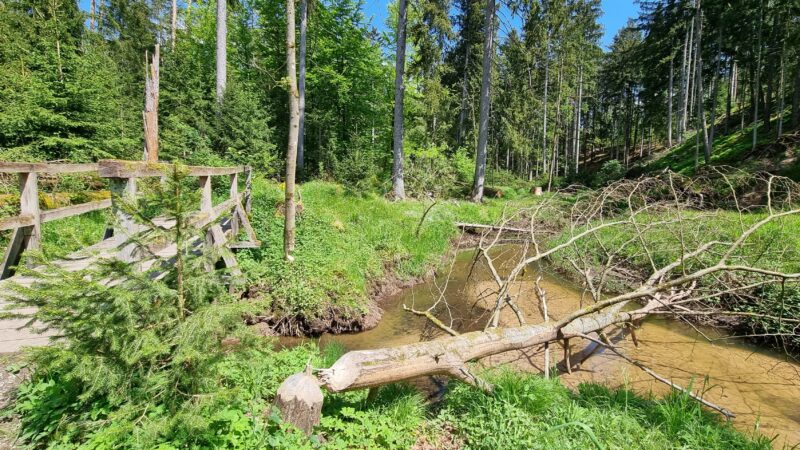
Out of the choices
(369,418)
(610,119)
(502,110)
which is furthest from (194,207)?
(610,119)

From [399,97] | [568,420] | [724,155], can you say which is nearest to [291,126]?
[568,420]

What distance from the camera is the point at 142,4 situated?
23.3 meters

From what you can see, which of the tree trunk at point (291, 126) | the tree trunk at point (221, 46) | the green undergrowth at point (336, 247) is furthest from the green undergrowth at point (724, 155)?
the tree trunk at point (221, 46)

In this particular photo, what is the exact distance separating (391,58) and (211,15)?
10.7 metres

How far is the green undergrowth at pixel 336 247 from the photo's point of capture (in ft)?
20.8

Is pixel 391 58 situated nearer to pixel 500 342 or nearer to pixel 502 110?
pixel 502 110

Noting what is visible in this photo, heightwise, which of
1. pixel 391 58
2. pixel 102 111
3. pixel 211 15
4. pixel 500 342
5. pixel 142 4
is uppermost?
pixel 142 4

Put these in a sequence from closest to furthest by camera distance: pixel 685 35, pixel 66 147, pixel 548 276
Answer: pixel 66 147 < pixel 548 276 < pixel 685 35

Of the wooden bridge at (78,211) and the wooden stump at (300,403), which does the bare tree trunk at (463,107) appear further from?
the wooden stump at (300,403)

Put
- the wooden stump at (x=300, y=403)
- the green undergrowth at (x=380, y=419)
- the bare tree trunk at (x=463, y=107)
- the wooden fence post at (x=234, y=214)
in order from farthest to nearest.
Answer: the bare tree trunk at (x=463, y=107) < the wooden fence post at (x=234, y=214) < the wooden stump at (x=300, y=403) < the green undergrowth at (x=380, y=419)

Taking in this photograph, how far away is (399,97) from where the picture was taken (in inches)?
571

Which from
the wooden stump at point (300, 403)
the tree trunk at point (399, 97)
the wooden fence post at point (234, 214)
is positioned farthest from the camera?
the tree trunk at point (399, 97)

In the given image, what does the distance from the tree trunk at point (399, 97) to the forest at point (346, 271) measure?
0.19 metres

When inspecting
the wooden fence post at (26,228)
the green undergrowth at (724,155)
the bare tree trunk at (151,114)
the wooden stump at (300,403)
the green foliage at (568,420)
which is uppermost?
the green undergrowth at (724,155)
